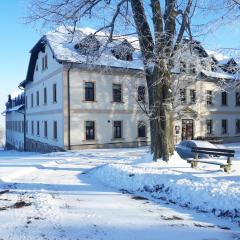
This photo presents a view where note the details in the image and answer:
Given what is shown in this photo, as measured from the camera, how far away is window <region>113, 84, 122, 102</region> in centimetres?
2858

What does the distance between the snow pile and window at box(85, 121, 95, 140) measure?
12522mm

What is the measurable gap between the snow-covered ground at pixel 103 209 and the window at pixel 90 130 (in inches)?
503

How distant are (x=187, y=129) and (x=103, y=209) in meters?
25.2

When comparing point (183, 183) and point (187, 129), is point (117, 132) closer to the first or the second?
point (187, 129)

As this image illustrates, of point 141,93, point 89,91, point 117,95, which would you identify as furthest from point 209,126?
point 89,91

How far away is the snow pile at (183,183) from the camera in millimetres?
8602

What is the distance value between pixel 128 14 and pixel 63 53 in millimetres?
11871

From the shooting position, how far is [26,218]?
7793 millimetres

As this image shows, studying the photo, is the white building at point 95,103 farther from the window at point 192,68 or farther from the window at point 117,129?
the window at point 192,68

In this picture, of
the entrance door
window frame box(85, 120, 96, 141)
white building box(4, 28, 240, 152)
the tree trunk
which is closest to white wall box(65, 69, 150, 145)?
white building box(4, 28, 240, 152)

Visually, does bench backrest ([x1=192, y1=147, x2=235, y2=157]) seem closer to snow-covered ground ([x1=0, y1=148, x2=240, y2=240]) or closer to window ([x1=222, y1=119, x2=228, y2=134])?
snow-covered ground ([x1=0, y1=148, x2=240, y2=240])

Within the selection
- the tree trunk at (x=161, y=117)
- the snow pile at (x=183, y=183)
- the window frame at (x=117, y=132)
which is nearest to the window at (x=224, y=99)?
the window frame at (x=117, y=132)

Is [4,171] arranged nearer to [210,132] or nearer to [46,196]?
[46,196]

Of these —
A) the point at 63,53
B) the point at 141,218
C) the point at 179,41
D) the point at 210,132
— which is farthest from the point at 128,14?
the point at 210,132
